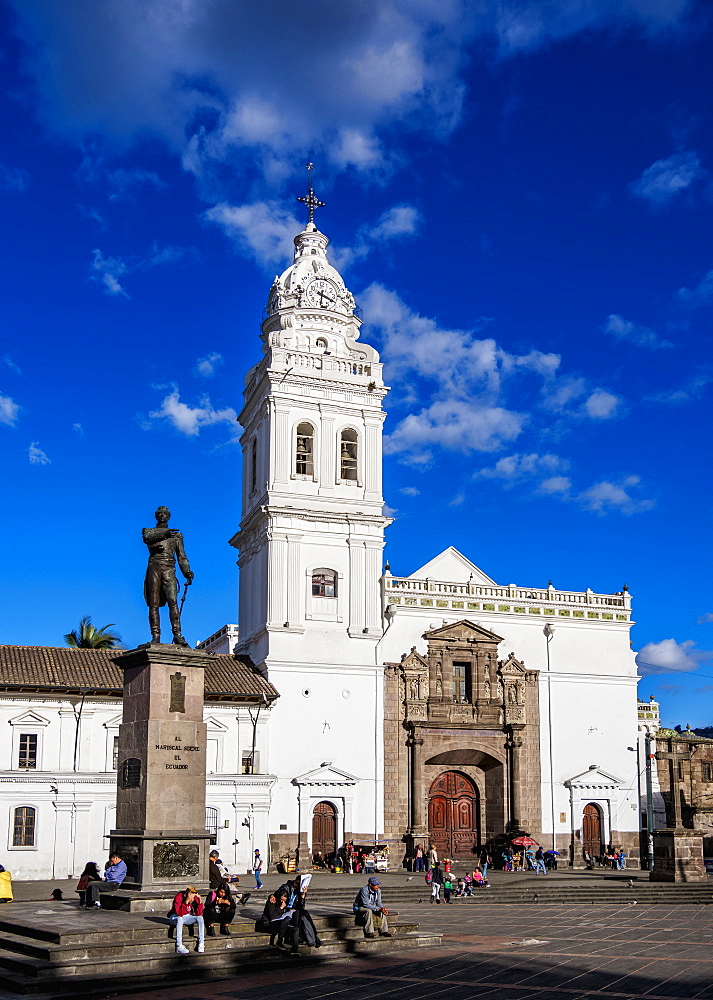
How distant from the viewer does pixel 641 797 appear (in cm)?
5059

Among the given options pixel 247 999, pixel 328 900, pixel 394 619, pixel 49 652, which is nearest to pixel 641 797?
pixel 394 619

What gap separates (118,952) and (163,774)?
3.63 m

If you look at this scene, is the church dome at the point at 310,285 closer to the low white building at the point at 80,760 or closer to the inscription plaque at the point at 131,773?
the low white building at the point at 80,760

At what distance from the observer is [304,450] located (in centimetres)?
4666

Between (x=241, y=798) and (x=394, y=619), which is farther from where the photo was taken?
(x=394, y=619)

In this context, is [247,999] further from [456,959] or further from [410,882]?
[410,882]

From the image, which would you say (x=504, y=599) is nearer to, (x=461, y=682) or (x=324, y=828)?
(x=461, y=682)

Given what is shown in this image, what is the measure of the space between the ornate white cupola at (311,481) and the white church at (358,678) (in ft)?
0.29

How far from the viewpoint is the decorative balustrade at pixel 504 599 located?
46.5m

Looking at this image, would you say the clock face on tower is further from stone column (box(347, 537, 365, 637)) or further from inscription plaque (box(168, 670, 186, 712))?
inscription plaque (box(168, 670, 186, 712))

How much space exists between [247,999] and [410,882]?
22.0 meters

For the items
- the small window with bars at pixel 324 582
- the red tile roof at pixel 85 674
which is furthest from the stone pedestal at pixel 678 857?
the small window with bars at pixel 324 582

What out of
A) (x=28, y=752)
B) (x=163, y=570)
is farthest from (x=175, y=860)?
(x=28, y=752)

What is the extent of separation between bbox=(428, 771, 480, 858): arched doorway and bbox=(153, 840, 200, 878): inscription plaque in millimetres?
26657
